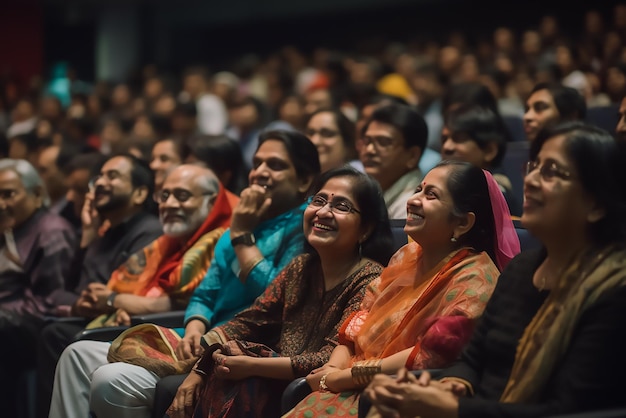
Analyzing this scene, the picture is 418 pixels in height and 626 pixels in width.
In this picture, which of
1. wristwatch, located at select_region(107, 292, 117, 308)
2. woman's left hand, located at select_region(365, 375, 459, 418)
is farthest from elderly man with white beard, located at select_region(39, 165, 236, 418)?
woman's left hand, located at select_region(365, 375, 459, 418)

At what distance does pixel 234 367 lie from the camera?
106 inches

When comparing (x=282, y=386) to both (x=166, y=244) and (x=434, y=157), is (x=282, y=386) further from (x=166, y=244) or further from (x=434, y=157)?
(x=434, y=157)

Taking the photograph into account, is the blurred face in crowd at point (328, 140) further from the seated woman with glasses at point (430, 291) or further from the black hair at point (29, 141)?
the black hair at point (29, 141)

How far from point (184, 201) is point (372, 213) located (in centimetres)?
97

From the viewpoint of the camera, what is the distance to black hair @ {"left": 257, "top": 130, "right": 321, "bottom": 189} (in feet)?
11.5

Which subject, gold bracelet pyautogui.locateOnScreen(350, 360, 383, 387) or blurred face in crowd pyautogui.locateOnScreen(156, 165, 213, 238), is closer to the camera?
gold bracelet pyautogui.locateOnScreen(350, 360, 383, 387)

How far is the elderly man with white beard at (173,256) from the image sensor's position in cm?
353

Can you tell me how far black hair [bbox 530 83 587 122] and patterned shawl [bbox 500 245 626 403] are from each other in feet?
6.57

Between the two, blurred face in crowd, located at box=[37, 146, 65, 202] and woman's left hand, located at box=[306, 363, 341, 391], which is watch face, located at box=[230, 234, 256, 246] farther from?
blurred face in crowd, located at box=[37, 146, 65, 202]

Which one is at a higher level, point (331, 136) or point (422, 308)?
point (331, 136)

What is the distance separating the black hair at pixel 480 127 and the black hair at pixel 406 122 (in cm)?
11

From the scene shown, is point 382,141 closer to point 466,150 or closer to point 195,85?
point 466,150

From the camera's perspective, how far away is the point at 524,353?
2.09m

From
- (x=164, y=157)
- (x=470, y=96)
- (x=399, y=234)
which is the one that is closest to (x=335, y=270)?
(x=399, y=234)
